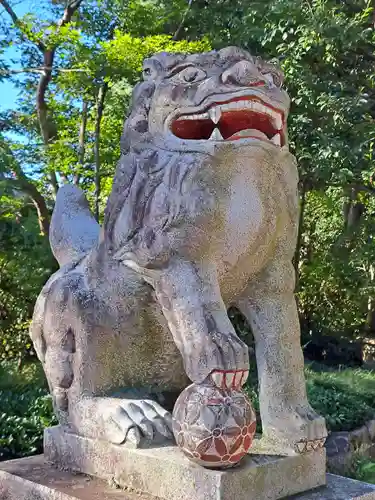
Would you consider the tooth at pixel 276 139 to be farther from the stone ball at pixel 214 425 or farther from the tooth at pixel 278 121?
the stone ball at pixel 214 425

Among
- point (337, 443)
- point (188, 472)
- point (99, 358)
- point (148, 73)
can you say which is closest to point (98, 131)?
point (337, 443)

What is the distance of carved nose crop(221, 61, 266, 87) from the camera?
194cm

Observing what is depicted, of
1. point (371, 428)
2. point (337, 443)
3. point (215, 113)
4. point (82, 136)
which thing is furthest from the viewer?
point (82, 136)

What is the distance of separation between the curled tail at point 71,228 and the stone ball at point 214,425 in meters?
0.99

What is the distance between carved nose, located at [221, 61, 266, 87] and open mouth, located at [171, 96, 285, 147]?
0.06 metres

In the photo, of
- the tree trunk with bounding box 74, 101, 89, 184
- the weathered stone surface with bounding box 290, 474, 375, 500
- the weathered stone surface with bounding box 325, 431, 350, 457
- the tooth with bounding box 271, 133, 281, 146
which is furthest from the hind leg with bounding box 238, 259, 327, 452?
the tree trunk with bounding box 74, 101, 89, 184

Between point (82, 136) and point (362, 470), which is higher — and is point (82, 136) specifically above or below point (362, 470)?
above

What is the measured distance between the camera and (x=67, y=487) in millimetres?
2080

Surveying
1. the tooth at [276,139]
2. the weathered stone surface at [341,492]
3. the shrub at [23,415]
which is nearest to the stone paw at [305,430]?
the weathered stone surface at [341,492]

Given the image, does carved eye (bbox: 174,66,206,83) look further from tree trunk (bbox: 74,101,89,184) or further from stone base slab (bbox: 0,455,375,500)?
tree trunk (bbox: 74,101,89,184)

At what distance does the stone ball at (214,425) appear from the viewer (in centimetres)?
175

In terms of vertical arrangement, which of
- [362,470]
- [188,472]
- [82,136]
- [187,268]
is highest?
[82,136]

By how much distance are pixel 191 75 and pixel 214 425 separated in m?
1.08

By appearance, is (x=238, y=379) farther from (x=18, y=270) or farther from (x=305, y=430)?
(x=18, y=270)
